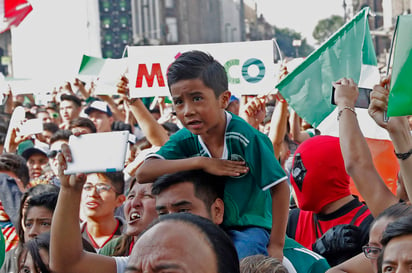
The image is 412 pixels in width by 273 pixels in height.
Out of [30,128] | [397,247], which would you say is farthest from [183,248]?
[30,128]

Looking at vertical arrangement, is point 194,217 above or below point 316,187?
above

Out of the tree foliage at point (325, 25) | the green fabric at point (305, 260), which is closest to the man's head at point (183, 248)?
the green fabric at point (305, 260)

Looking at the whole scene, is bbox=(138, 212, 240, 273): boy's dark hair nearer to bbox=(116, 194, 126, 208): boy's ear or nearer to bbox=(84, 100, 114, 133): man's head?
bbox=(116, 194, 126, 208): boy's ear

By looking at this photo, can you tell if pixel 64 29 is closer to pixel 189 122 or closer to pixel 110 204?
pixel 110 204

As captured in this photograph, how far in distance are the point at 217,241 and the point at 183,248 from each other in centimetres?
12

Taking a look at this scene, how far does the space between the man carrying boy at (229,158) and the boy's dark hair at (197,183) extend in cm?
5

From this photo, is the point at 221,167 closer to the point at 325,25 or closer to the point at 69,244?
→ the point at 69,244

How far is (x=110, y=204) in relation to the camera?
5.97m

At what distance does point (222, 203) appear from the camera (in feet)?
13.3

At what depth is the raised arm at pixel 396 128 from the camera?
3781 mm

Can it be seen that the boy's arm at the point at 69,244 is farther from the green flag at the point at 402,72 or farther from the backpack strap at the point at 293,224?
the backpack strap at the point at 293,224

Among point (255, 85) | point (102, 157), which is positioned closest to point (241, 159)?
point (102, 157)

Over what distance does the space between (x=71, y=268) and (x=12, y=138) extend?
6030mm

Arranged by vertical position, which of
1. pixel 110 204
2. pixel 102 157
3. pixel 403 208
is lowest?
pixel 110 204
